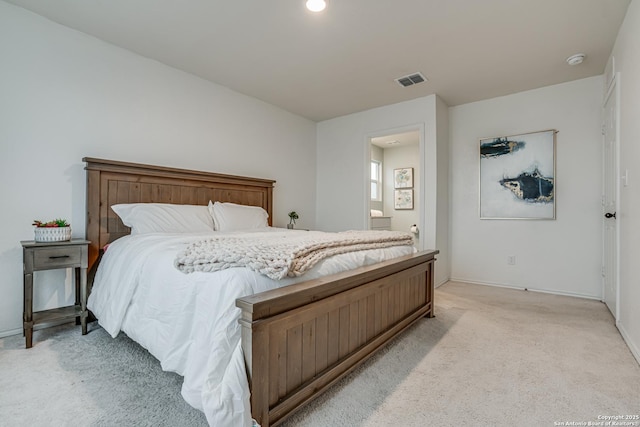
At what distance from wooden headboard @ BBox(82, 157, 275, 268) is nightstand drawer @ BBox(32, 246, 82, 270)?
0.37m

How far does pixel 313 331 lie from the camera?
149cm

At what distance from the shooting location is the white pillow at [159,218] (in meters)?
2.62

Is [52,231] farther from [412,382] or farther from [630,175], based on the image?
[630,175]

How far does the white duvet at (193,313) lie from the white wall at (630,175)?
1.69 m

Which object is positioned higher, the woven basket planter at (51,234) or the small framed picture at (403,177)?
the small framed picture at (403,177)

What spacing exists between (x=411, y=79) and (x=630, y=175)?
214 centimetres

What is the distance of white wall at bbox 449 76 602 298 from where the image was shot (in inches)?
136

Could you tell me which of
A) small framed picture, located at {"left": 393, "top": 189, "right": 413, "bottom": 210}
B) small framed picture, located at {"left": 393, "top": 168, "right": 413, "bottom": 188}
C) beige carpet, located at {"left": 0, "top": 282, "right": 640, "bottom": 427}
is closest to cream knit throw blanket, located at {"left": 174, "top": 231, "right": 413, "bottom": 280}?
beige carpet, located at {"left": 0, "top": 282, "right": 640, "bottom": 427}

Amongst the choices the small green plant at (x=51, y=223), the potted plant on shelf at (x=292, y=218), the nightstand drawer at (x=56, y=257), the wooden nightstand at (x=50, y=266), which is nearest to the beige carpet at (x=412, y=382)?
the wooden nightstand at (x=50, y=266)

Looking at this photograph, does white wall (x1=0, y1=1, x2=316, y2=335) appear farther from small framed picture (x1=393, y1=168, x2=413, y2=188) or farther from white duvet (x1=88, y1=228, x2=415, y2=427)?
small framed picture (x1=393, y1=168, x2=413, y2=188)

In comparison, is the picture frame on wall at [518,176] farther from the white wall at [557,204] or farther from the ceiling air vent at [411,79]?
the ceiling air vent at [411,79]

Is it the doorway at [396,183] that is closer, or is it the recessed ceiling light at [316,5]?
the recessed ceiling light at [316,5]

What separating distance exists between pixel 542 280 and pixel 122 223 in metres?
4.59

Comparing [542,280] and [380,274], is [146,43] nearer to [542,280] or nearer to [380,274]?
[380,274]
